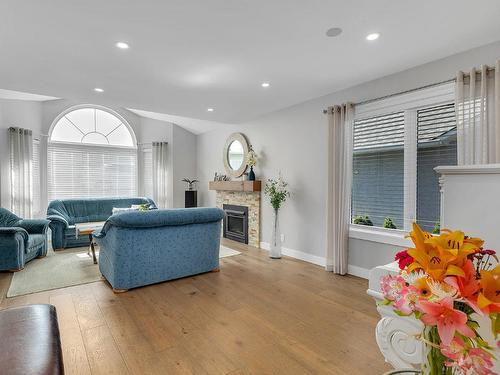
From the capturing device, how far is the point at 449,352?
609 millimetres

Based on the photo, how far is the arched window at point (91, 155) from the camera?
21.2 ft

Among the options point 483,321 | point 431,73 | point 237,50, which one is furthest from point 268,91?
point 483,321

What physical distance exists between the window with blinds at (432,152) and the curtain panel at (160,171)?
19.1 ft

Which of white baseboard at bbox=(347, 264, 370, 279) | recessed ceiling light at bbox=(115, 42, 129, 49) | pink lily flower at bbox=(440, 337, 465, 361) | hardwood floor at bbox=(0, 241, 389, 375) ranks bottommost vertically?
hardwood floor at bbox=(0, 241, 389, 375)

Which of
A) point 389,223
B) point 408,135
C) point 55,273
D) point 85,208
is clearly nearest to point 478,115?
point 408,135

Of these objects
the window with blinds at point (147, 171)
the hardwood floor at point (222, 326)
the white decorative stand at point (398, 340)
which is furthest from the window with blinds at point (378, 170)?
the window with blinds at point (147, 171)

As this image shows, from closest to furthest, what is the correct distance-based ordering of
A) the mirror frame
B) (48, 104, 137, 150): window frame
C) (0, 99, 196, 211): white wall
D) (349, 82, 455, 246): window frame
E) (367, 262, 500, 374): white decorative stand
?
(367, 262, 500, 374): white decorative stand < (349, 82, 455, 246): window frame < (0, 99, 196, 211): white wall < the mirror frame < (48, 104, 137, 150): window frame

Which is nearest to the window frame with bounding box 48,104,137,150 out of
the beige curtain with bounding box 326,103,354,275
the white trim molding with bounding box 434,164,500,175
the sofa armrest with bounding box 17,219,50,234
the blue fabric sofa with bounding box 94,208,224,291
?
the sofa armrest with bounding box 17,219,50,234

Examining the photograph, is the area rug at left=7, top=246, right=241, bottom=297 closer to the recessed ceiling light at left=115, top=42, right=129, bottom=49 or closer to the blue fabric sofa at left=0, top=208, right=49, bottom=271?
the blue fabric sofa at left=0, top=208, right=49, bottom=271

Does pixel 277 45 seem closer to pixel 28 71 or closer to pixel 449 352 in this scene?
pixel 449 352

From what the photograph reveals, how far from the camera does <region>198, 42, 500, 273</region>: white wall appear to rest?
9.92 feet

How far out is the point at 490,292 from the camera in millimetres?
594

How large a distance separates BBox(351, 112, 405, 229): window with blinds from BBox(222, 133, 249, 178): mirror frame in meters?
2.35

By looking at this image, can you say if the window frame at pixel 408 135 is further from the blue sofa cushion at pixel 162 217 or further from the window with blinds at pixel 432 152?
the blue sofa cushion at pixel 162 217
